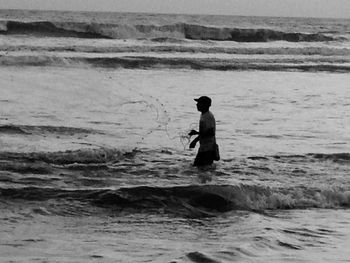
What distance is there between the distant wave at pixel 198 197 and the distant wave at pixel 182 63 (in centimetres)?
2237

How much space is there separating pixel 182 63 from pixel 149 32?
20.1 metres

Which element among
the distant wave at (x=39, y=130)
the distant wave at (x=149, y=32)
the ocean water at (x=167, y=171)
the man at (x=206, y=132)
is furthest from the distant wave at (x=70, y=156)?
the distant wave at (x=149, y=32)

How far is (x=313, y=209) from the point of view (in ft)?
33.2

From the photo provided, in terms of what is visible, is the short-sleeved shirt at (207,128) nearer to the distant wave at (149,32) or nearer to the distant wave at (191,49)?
the distant wave at (191,49)

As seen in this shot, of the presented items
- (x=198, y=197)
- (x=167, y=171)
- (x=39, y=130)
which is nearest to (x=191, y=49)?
(x=39, y=130)

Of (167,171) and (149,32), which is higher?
(167,171)

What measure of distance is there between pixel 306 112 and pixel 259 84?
25.4 ft

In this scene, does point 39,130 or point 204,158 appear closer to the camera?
point 204,158

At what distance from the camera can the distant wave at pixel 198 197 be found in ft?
32.7

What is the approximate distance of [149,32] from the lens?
2195 inches

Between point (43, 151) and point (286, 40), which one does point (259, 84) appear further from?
point (286, 40)

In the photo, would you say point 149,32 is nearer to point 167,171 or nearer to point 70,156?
point 70,156

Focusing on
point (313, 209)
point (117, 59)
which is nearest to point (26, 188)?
point (313, 209)

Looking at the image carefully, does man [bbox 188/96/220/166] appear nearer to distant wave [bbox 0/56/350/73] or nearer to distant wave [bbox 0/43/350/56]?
distant wave [bbox 0/56/350/73]
